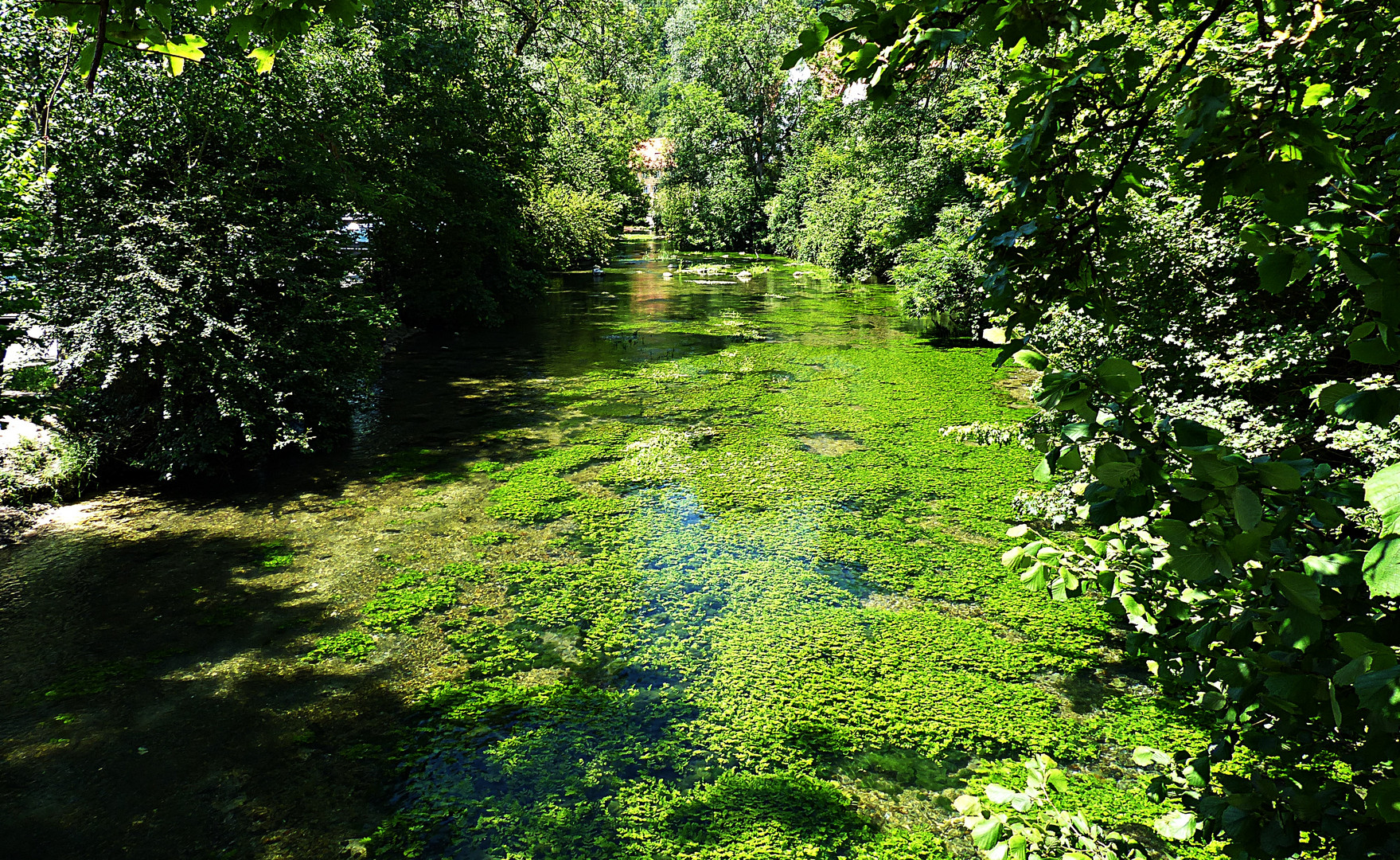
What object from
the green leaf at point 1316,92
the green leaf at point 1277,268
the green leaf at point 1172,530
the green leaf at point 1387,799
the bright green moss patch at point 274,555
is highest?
the green leaf at point 1316,92

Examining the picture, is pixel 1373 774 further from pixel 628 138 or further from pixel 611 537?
pixel 628 138

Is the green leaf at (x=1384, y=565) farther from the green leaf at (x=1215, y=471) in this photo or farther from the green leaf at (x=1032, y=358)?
the green leaf at (x=1032, y=358)

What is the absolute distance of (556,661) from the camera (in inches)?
150

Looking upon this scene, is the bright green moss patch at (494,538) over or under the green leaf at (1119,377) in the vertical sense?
under

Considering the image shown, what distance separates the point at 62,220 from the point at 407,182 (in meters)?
5.29

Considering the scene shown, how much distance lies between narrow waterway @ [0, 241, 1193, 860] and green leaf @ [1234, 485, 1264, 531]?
2.22 m

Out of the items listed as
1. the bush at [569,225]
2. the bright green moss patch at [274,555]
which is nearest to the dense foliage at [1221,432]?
the bright green moss patch at [274,555]

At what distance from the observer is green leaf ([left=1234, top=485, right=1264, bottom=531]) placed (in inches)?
34.0

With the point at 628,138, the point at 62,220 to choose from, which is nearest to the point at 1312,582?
the point at 62,220

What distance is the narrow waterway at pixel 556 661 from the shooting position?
2.77 m

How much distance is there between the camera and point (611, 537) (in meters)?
5.21

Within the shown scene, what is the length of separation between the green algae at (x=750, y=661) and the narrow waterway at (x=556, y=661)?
16 millimetres

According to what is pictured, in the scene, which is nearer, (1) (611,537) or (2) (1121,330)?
(2) (1121,330)

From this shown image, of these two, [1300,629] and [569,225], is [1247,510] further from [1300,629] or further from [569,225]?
[569,225]
